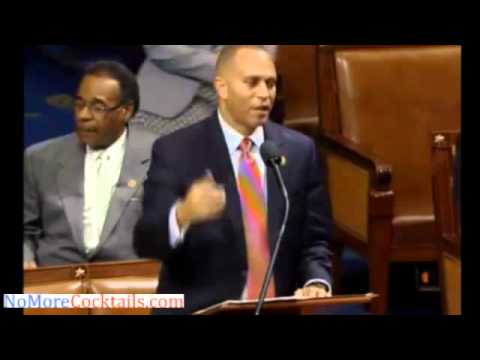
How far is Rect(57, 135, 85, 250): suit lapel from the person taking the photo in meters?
3.71

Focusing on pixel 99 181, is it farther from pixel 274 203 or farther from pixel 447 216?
pixel 447 216

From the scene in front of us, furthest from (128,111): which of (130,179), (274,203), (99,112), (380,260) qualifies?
(380,260)

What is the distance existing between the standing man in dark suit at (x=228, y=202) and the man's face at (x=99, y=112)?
0.20m

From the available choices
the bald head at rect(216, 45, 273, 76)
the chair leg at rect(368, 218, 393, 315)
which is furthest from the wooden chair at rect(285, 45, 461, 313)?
the bald head at rect(216, 45, 273, 76)

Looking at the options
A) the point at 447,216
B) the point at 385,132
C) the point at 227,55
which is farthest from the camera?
the point at 385,132

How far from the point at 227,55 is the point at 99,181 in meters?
0.79

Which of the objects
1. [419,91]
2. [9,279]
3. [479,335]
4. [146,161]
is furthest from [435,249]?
[9,279]

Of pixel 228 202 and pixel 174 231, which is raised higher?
pixel 228 202

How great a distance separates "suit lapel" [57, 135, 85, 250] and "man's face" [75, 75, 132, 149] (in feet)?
0.22

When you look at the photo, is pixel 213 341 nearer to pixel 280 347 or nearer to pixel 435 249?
pixel 280 347

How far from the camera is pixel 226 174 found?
3717 millimetres

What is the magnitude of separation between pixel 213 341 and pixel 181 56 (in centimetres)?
129
